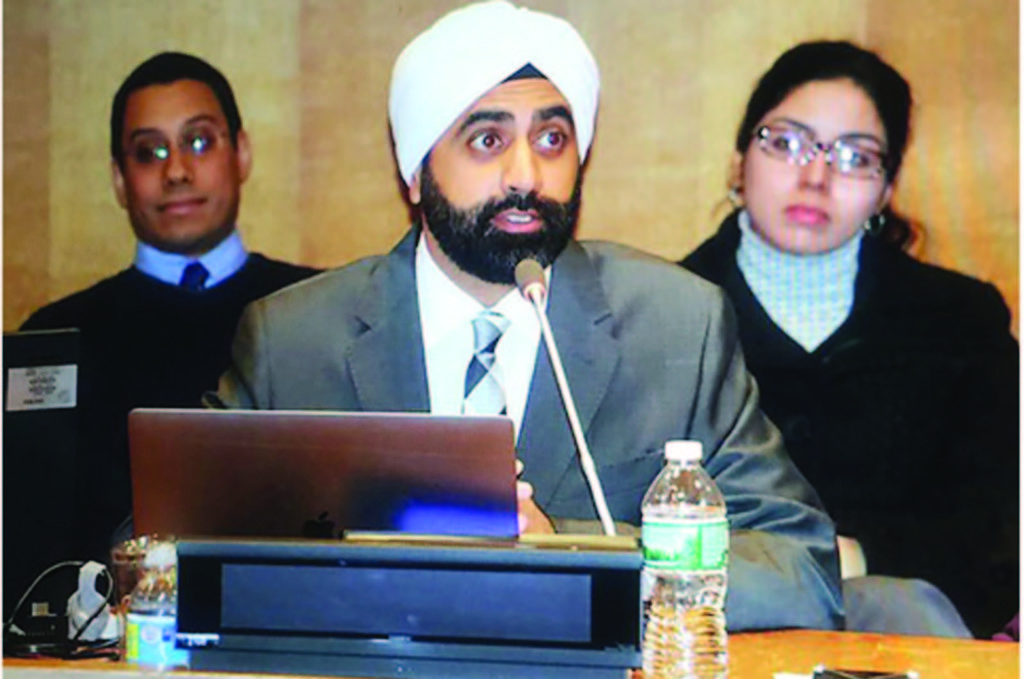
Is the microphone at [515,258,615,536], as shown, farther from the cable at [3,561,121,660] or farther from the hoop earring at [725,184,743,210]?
the cable at [3,561,121,660]

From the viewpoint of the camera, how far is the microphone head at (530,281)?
2.40m

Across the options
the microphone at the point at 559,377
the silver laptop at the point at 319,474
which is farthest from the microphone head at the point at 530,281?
the silver laptop at the point at 319,474

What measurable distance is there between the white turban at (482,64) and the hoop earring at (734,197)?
0.30m

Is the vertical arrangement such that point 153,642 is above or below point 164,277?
below

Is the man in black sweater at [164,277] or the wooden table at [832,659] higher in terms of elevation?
the man in black sweater at [164,277]

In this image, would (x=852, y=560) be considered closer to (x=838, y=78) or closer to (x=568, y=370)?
(x=568, y=370)

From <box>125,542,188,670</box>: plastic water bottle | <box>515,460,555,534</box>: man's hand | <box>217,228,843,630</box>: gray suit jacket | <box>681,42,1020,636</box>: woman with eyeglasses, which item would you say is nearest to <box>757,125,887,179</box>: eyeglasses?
<box>681,42,1020,636</box>: woman with eyeglasses

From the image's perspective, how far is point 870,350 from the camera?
276 cm

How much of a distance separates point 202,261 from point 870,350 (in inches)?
55.6

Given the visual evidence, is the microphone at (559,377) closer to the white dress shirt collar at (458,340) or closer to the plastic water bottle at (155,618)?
the white dress shirt collar at (458,340)

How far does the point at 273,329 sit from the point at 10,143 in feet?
2.48

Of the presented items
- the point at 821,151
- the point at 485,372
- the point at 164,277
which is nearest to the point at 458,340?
the point at 485,372

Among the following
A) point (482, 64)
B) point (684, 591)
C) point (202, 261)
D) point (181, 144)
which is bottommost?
point (684, 591)

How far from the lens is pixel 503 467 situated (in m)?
1.98
